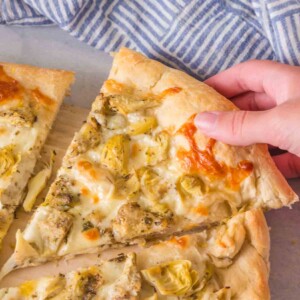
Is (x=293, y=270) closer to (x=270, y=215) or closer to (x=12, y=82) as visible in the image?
(x=270, y=215)

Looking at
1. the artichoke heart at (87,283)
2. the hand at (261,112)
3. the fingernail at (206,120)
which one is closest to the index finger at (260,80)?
the hand at (261,112)

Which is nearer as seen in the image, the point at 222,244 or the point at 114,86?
the point at 222,244

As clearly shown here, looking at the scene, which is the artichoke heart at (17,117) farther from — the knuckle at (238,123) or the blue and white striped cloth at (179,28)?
the knuckle at (238,123)

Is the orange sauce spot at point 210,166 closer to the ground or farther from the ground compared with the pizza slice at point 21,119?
farther from the ground

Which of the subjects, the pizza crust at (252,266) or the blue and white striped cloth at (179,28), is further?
the blue and white striped cloth at (179,28)

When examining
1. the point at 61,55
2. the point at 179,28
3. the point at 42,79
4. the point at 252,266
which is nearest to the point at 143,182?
the point at 252,266

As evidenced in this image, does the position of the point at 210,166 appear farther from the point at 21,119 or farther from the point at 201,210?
the point at 21,119
